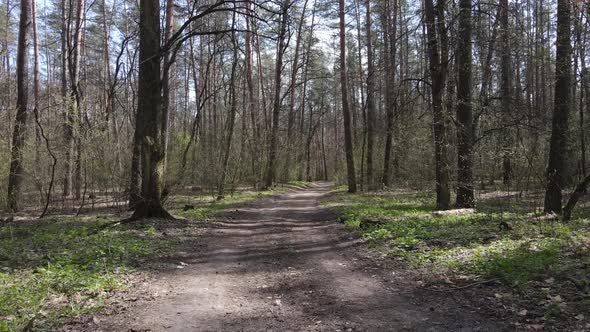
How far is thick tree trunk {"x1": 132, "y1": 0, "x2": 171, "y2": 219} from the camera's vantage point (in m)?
11.0

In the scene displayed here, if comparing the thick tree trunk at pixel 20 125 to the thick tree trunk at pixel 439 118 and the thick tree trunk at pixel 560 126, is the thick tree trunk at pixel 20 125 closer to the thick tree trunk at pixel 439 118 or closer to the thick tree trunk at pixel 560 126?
the thick tree trunk at pixel 439 118

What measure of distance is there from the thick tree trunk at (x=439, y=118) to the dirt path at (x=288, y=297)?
471 centimetres

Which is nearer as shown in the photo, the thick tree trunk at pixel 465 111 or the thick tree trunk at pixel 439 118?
the thick tree trunk at pixel 465 111

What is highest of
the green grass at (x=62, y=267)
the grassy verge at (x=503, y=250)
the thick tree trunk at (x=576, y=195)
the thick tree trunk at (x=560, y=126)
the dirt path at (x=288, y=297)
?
the thick tree trunk at (x=560, y=126)

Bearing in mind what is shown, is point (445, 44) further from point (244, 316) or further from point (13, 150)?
point (13, 150)

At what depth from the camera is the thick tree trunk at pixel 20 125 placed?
13164 millimetres

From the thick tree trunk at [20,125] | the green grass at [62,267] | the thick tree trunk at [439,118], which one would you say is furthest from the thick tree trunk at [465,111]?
the thick tree trunk at [20,125]

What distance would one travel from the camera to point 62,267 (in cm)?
616

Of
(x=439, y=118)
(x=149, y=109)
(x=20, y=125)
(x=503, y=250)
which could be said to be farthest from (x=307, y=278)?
(x=20, y=125)

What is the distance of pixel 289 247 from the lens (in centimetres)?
848

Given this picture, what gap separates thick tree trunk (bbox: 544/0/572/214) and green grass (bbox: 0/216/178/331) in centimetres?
916

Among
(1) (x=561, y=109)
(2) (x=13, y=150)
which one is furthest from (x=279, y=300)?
(2) (x=13, y=150)

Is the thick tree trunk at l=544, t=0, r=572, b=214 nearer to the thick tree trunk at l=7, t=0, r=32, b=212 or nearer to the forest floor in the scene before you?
the forest floor

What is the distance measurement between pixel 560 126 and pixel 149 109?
35.0ft
